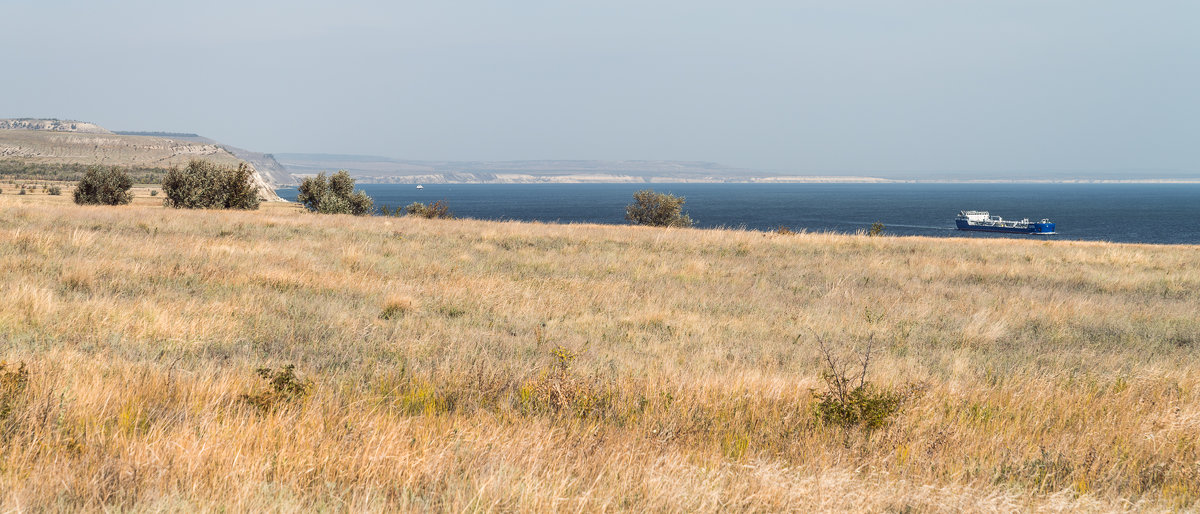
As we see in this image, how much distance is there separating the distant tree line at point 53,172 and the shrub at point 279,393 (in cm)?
11013

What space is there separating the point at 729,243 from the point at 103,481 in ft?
69.3

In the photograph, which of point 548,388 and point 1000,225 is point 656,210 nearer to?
point 548,388

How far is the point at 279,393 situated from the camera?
17.3 feet

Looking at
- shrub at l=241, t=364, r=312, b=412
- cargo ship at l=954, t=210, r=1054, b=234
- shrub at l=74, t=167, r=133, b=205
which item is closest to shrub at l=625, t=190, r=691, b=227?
shrub at l=74, t=167, r=133, b=205

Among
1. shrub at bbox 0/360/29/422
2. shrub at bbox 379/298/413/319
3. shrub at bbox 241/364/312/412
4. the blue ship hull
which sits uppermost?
shrub at bbox 0/360/29/422

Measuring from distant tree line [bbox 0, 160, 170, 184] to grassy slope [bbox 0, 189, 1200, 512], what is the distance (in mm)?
105073

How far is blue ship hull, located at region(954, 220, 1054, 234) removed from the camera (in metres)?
109

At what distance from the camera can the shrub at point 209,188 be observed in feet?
139

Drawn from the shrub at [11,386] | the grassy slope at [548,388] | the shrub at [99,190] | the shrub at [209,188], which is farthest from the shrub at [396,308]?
the shrub at [99,190]

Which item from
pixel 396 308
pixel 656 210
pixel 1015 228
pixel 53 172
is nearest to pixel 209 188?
pixel 656 210

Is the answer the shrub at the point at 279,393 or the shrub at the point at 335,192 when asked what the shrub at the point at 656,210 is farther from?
the shrub at the point at 279,393

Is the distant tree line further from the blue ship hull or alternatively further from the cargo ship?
the cargo ship

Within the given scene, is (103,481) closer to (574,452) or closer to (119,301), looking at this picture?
(574,452)

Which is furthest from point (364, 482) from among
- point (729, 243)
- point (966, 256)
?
point (966, 256)
